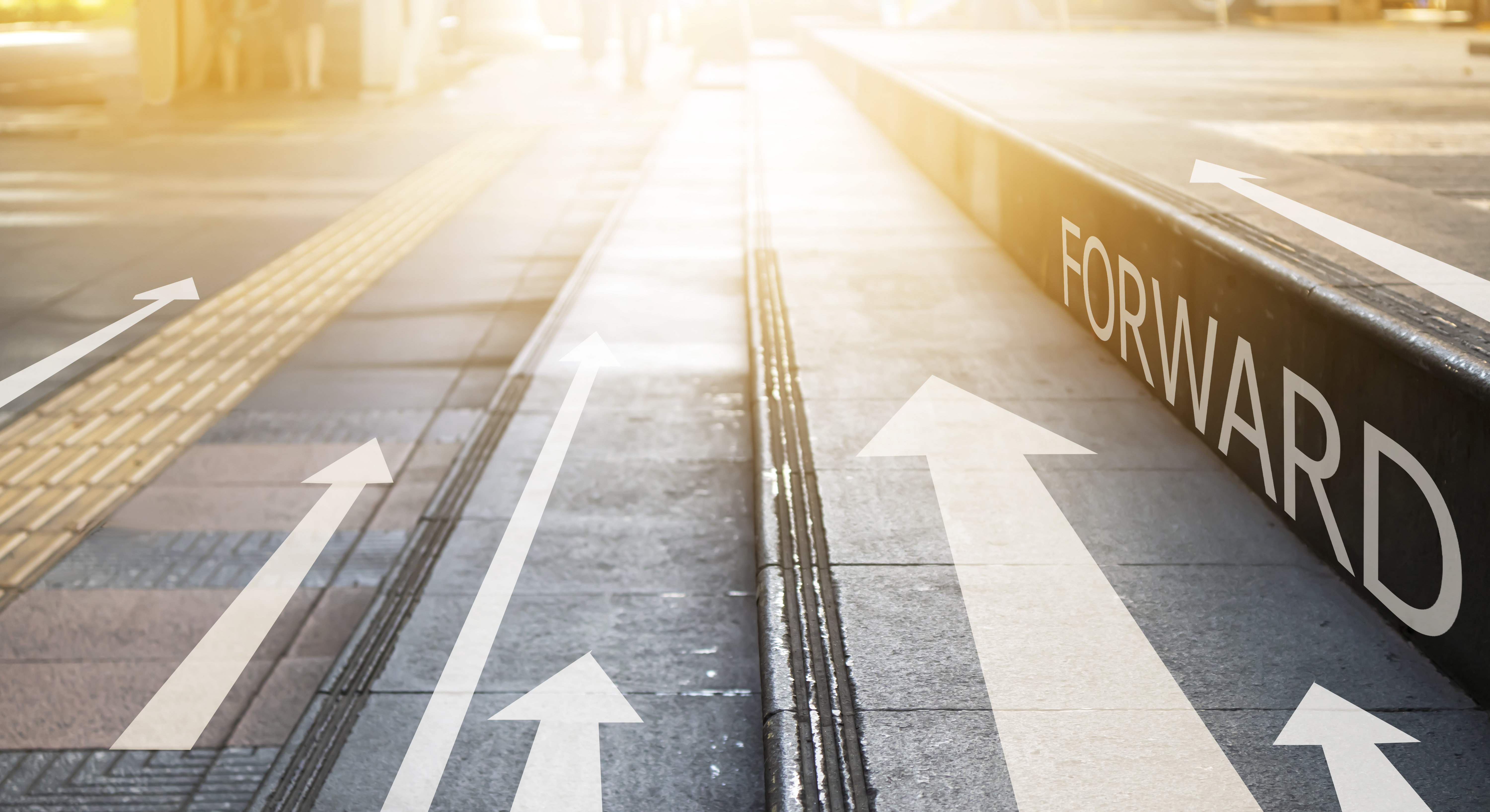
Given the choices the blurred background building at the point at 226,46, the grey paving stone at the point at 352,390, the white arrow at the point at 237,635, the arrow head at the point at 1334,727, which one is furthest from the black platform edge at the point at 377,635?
the blurred background building at the point at 226,46

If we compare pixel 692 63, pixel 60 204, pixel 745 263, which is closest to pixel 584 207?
pixel 745 263

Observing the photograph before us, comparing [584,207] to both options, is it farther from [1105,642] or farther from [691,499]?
[1105,642]

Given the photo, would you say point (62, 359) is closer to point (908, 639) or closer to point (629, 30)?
point (908, 639)

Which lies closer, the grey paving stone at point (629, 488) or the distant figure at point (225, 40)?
the grey paving stone at point (629, 488)

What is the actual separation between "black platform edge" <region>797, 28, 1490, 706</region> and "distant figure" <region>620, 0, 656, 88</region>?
1343 centimetres

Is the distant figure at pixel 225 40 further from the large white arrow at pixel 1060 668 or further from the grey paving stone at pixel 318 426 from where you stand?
the large white arrow at pixel 1060 668

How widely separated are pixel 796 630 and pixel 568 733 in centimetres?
57

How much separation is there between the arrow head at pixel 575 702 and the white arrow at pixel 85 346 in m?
3.37

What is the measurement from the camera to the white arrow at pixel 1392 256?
2625mm

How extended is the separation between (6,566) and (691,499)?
2.10 meters

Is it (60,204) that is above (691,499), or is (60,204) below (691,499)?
above

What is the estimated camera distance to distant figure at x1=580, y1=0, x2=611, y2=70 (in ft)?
59.5

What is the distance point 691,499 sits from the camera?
3574 mm

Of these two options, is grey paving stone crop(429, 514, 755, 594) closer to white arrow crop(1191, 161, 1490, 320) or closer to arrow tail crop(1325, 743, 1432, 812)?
arrow tail crop(1325, 743, 1432, 812)
